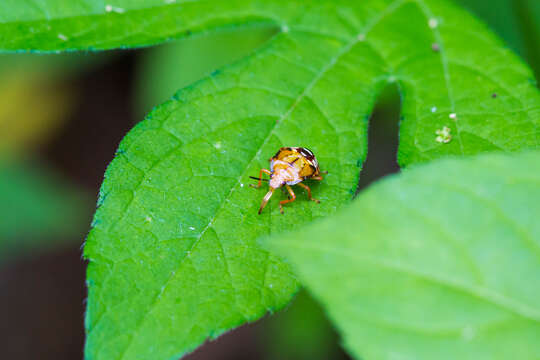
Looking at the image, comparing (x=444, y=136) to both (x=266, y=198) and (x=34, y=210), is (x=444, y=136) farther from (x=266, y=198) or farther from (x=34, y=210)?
(x=34, y=210)

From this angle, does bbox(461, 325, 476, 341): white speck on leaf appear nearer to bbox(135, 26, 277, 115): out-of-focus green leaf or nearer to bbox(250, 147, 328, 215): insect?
bbox(250, 147, 328, 215): insect

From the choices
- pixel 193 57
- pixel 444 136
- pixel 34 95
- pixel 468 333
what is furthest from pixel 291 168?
pixel 34 95

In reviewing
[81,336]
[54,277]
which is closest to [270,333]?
[81,336]

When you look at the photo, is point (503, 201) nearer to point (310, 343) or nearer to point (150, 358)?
point (150, 358)

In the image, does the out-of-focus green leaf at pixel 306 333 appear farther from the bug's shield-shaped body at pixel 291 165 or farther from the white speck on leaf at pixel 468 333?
the white speck on leaf at pixel 468 333

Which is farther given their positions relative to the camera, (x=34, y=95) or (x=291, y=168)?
(x=34, y=95)

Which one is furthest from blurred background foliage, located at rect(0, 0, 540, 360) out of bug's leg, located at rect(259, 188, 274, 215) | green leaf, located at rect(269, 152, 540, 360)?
green leaf, located at rect(269, 152, 540, 360)
